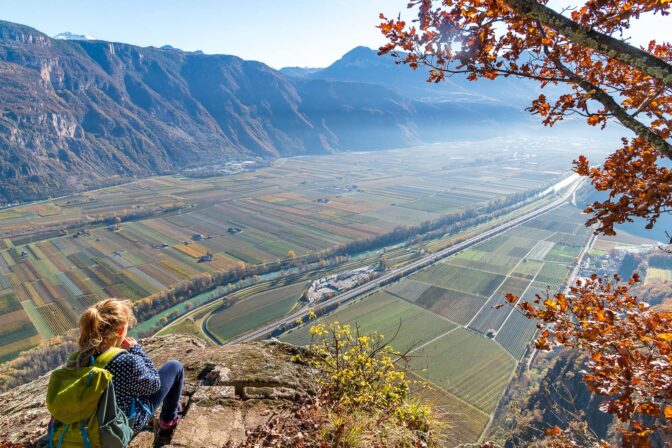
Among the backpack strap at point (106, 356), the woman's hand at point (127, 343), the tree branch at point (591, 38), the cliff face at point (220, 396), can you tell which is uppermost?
the tree branch at point (591, 38)

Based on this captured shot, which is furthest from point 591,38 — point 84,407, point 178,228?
point 178,228

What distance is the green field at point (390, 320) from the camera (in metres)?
51.6

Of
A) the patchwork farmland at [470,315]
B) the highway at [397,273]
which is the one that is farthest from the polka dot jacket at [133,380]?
the highway at [397,273]

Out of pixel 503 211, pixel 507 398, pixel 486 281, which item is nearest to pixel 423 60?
pixel 507 398

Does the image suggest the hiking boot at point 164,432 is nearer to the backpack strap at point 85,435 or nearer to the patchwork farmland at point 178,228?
the backpack strap at point 85,435

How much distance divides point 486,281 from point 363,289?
79.7ft

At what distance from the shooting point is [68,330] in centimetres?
5241

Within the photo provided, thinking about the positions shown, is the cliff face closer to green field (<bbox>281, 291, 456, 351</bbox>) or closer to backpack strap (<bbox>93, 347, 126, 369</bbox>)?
backpack strap (<bbox>93, 347, 126, 369</bbox>)

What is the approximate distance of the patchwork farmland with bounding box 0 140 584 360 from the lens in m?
65.0

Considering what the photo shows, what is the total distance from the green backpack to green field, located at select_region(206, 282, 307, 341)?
49920 millimetres

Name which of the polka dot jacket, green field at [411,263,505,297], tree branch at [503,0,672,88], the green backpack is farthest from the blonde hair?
green field at [411,263,505,297]

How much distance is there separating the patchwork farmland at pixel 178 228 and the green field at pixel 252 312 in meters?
16.6

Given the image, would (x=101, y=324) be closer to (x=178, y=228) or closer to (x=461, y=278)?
(x=461, y=278)

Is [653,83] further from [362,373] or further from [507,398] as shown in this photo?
[507,398]
